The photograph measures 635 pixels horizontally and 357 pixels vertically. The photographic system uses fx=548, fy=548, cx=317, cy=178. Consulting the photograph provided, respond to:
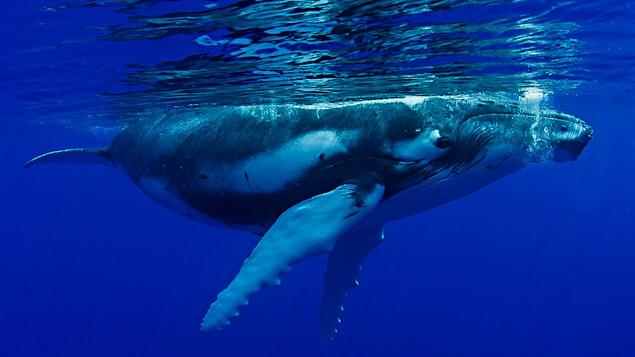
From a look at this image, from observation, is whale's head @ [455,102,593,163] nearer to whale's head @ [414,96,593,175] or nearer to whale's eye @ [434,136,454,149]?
whale's head @ [414,96,593,175]

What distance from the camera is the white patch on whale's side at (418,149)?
6695 millimetres

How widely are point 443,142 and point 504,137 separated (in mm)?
756

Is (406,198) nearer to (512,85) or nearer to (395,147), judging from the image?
(395,147)

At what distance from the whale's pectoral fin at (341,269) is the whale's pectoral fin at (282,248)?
3545 millimetres

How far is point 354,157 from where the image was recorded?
6.80 metres

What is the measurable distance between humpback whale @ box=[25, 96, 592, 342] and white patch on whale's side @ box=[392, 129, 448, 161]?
12 mm

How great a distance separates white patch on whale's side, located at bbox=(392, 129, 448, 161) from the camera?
6.70m

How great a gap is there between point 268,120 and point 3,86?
1366cm

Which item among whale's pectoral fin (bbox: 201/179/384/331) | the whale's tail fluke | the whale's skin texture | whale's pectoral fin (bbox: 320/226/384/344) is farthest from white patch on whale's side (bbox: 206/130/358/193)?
the whale's tail fluke

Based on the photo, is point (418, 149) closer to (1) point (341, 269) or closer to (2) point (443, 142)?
(2) point (443, 142)

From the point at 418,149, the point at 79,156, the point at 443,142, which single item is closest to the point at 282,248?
the point at 418,149

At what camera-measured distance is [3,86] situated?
17422 mm

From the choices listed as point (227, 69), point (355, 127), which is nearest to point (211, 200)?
point (355, 127)

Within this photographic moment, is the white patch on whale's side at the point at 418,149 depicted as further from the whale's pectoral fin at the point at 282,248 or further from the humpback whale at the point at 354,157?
the whale's pectoral fin at the point at 282,248
